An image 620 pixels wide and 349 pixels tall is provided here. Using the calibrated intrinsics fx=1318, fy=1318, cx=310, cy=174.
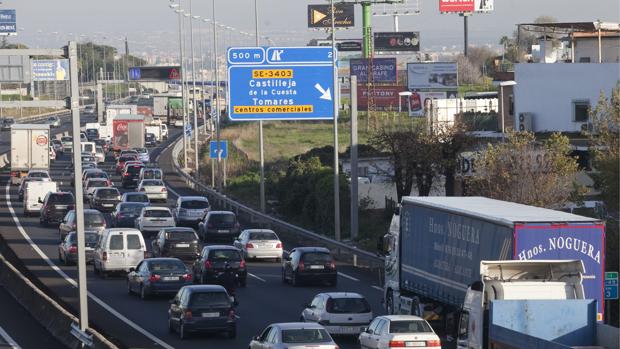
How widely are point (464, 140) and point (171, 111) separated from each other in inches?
4084

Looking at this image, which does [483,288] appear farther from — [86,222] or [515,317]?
[86,222]

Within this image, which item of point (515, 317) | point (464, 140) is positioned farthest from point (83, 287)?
point (464, 140)

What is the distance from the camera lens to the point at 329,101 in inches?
1987

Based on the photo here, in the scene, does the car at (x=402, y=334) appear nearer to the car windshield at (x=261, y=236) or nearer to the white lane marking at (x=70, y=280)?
the white lane marking at (x=70, y=280)

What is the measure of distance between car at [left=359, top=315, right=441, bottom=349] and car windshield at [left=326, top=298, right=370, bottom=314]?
3.75 metres

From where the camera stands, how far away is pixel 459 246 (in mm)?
28000

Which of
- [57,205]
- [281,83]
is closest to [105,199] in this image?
[57,205]

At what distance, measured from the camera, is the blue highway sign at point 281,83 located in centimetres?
5025

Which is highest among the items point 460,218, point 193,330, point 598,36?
point 598,36

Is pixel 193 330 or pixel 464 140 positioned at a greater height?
pixel 464 140

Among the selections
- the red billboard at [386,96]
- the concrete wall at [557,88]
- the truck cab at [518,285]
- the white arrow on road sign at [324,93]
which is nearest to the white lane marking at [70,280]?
the truck cab at [518,285]

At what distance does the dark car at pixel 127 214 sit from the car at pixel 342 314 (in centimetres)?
2696

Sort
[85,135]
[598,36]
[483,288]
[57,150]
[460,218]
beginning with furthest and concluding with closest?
[85,135]
[57,150]
[598,36]
[460,218]
[483,288]

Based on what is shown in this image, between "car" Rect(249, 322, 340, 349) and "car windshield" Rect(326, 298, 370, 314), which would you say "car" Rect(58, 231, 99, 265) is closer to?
"car windshield" Rect(326, 298, 370, 314)
